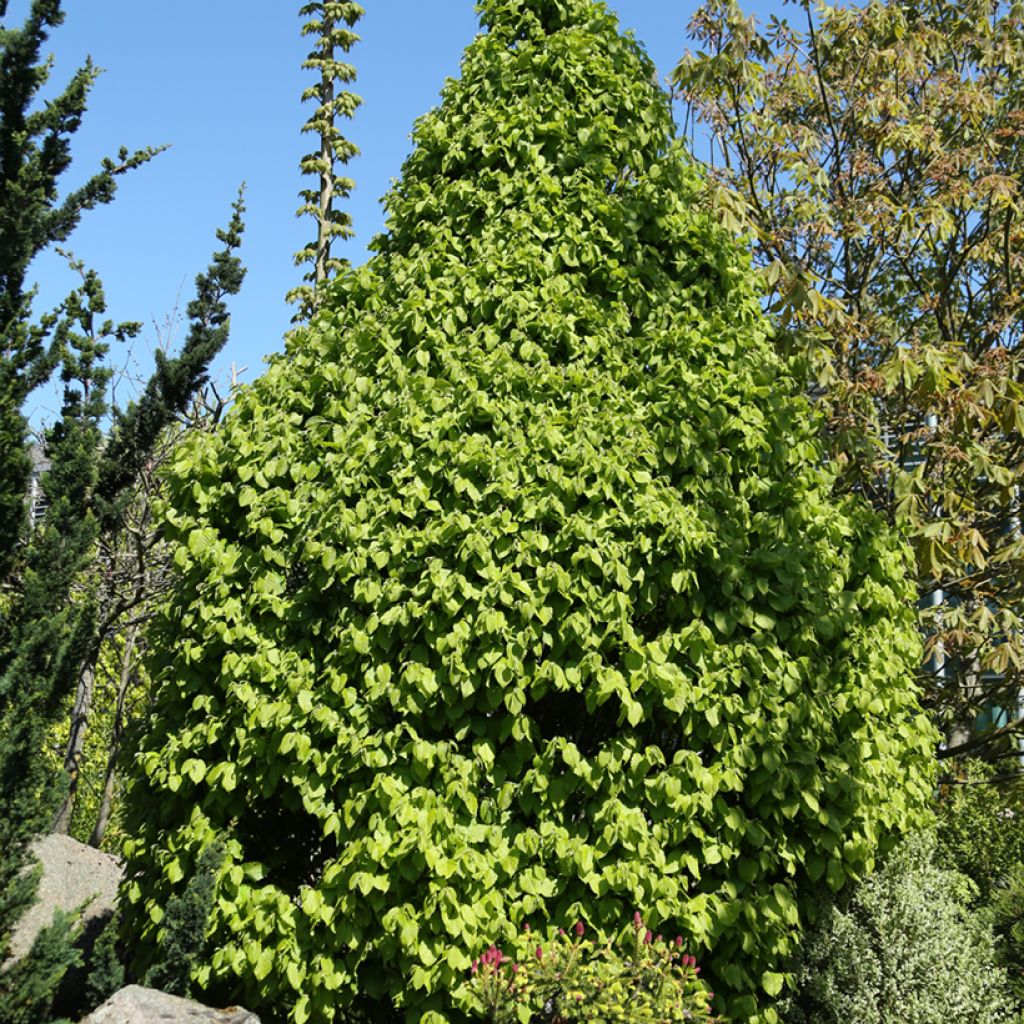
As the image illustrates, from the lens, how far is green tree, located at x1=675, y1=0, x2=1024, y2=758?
844cm

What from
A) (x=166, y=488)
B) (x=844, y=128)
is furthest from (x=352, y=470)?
(x=844, y=128)

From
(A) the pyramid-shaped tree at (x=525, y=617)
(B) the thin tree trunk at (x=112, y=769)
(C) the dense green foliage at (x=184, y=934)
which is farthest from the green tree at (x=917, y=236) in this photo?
(B) the thin tree trunk at (x=112, y=769)

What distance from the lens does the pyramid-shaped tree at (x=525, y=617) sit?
16.8 ft

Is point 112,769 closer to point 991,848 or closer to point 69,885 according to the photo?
point 69,885

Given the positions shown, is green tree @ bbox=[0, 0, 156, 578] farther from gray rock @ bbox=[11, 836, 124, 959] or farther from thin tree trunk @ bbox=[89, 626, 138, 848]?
thin tree trunk @ bbox=[89, 626, 138, 848]

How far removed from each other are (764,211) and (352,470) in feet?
20.2

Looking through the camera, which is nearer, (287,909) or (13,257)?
(287,909)

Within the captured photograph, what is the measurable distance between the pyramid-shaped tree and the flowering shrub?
157 mm

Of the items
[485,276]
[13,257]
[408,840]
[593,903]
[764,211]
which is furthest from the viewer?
[764,211]

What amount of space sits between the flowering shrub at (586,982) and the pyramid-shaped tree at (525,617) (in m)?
0.16

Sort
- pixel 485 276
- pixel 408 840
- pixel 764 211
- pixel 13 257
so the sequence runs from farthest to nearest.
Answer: pixel 764 211 → pixel 485 276 → pixel 13 257 → pixel 408 840

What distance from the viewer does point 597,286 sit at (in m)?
6.25

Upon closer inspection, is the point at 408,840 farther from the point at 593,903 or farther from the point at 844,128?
the point at 844,128

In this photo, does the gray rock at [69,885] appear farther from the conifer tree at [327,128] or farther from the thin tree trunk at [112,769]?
the conifer tree at [327,128]
